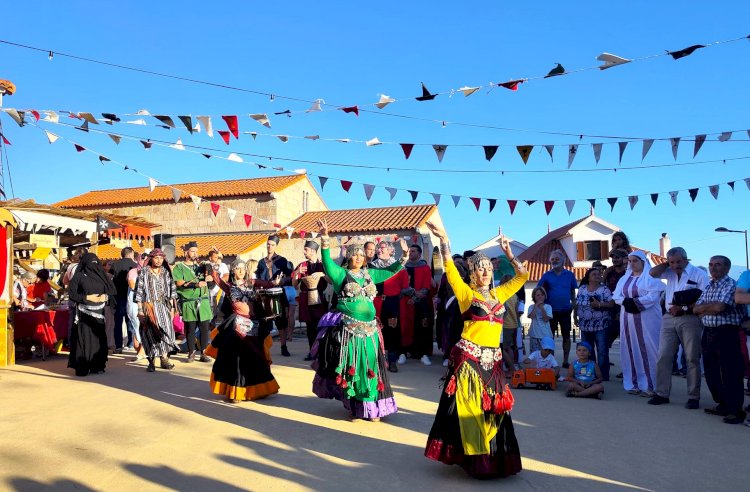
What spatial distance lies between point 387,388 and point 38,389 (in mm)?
4681

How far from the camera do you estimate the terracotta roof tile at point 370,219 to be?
30.1m

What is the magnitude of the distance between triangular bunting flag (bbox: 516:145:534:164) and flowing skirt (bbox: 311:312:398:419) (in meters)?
5.15

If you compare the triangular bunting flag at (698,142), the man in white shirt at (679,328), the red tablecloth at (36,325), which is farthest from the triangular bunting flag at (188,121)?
the triangular bunting flag at (698,142)

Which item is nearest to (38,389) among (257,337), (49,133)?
(257,337)

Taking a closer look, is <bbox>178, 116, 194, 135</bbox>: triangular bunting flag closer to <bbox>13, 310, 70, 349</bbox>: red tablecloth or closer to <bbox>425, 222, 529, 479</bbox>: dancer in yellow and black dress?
<bbox>13, 310, 70, 349</bbox>: red tablecloth

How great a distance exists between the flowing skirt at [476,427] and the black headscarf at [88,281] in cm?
652

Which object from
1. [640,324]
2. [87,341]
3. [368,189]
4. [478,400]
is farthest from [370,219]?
[478,400]

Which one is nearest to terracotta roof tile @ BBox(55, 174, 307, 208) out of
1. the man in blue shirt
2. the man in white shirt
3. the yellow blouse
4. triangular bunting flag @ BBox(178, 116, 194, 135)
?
triangular bunting flag @ BBox(178, 116, 194, 135)

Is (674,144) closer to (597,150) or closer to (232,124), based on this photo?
(597,150)

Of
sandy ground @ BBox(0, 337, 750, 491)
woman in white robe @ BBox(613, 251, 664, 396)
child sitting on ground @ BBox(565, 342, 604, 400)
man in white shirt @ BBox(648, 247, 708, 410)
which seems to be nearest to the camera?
sandy ground @ BBox(0, 337, 750, 491)

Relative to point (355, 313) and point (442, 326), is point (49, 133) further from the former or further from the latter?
point (442, 326)

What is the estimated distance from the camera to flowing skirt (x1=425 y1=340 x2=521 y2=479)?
414 cm

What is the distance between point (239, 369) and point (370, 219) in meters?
25.4

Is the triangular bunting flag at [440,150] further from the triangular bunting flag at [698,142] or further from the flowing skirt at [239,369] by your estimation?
the flowing skirt at [239,369]
